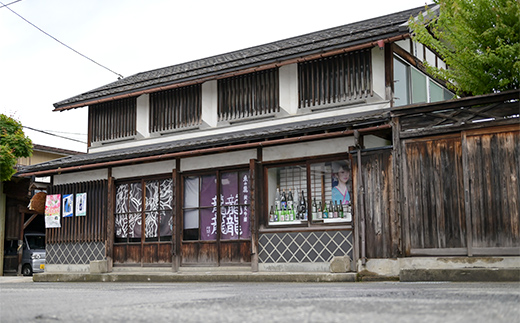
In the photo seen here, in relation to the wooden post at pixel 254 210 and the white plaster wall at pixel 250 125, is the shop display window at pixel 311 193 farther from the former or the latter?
the white plaster wall at pixel 250 125

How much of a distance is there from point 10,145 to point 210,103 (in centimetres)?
1000

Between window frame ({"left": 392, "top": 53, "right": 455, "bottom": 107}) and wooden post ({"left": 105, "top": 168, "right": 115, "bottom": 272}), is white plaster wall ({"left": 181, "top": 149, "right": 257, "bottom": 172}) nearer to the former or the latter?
Result: wooden post ({"left": 105, "top": 168, "right": 115, "bottom": 272})

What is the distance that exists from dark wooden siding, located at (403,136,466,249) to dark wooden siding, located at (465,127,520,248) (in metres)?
0.27

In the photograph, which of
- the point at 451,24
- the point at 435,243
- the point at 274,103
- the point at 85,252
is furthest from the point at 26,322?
the point at 85,252

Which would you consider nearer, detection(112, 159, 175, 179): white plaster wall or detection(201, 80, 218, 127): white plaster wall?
detection(112, 159, 175, 179): white plaster wall

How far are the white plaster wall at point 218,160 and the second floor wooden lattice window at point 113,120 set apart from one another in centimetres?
323

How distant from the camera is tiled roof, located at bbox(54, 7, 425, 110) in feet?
46.4

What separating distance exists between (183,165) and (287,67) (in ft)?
13.1

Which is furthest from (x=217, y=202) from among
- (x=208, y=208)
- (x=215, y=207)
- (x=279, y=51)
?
(x=279, y=51)

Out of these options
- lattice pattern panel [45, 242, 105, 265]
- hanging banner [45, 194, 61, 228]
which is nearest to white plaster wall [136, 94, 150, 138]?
hanging banner [45, 194, 61, 228]

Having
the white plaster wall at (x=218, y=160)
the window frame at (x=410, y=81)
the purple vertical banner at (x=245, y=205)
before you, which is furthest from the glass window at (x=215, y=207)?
the window frame at (x=410, y=81)

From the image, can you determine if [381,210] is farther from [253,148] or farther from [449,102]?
[253,148]

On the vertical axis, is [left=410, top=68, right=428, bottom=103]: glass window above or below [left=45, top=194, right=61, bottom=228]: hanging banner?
above

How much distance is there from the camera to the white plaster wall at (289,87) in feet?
50.7
